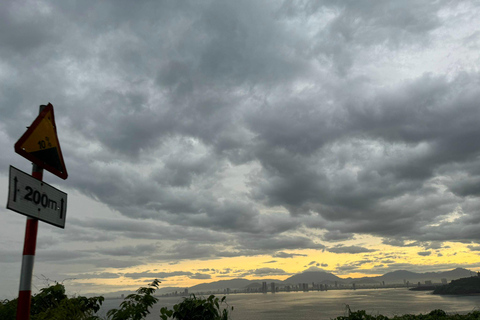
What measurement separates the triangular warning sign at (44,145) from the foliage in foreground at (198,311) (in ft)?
15.6

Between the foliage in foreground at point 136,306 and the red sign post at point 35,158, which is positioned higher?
the red sign post at point 35,158

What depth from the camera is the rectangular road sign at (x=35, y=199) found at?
5.23m

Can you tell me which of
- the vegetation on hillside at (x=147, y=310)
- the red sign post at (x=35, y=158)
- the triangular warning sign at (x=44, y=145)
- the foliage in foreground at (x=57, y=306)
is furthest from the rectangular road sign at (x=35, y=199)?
the foliage in foreground at (x=57, y=306)

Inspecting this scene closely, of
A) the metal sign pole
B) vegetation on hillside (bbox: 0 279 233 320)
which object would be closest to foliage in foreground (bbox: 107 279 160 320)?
vegetation on hillside (bbox: 0 279 233 320)

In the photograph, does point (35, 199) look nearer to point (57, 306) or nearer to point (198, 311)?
point (198, 311)

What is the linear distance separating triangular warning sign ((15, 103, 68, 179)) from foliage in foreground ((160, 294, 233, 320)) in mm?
4770

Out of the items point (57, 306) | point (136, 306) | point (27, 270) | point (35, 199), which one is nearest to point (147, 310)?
point (136, 306)

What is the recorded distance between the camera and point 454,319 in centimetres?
1500

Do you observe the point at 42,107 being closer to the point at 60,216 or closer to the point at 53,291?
the point at 60,216

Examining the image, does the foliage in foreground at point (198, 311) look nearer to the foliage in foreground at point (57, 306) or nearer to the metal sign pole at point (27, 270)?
the foliage in foreground at point (57, 306)

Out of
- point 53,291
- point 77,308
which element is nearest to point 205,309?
point 77,308

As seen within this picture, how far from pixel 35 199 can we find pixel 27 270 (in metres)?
1.28

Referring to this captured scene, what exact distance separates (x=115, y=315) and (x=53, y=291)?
6967 mm

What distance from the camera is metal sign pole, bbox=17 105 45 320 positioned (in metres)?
5.70
